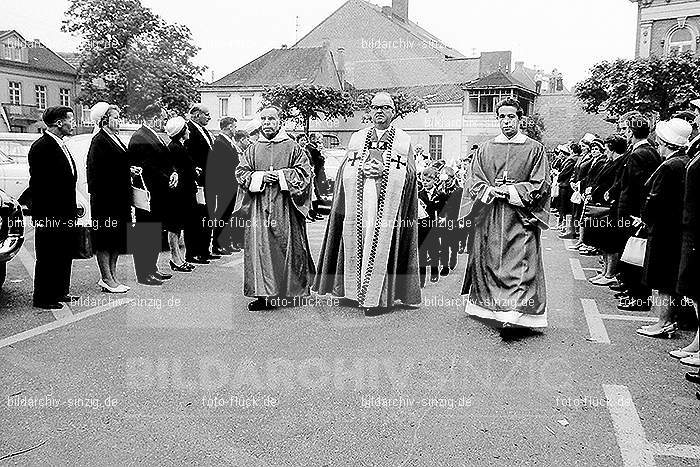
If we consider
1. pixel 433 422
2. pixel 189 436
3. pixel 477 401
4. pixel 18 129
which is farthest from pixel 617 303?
pixel 18 129

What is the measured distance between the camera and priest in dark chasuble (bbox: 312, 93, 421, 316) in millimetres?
6934

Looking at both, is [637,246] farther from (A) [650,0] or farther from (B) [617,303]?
(A) [650,0]

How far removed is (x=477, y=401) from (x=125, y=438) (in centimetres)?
229

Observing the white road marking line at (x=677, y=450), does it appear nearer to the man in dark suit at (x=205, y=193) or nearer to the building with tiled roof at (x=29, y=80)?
the man in dark suit at (x=205, y=193)

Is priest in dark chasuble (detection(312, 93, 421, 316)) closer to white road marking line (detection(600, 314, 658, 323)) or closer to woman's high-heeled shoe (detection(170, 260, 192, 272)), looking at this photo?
white road marking line (detection(600, 314, 658, 323))

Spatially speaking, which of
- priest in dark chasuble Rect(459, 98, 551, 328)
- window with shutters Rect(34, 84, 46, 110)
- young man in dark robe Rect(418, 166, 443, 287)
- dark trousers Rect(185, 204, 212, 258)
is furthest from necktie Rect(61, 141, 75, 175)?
window with shutters Rect(34, 84, 46, 110)

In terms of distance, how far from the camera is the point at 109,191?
300 inches

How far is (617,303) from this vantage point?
7762 millimetres

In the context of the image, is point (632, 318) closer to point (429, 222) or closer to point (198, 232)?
point (429, 222)

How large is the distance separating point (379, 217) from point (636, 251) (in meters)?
2.61

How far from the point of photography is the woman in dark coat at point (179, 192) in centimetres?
900

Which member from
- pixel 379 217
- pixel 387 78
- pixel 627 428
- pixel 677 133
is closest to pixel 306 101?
pixel 387 78

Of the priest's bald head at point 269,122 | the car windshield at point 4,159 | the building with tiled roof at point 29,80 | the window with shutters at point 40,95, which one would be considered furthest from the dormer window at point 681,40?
the window with shutters at point 40,95

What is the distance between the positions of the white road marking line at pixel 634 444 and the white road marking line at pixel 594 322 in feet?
5.35
